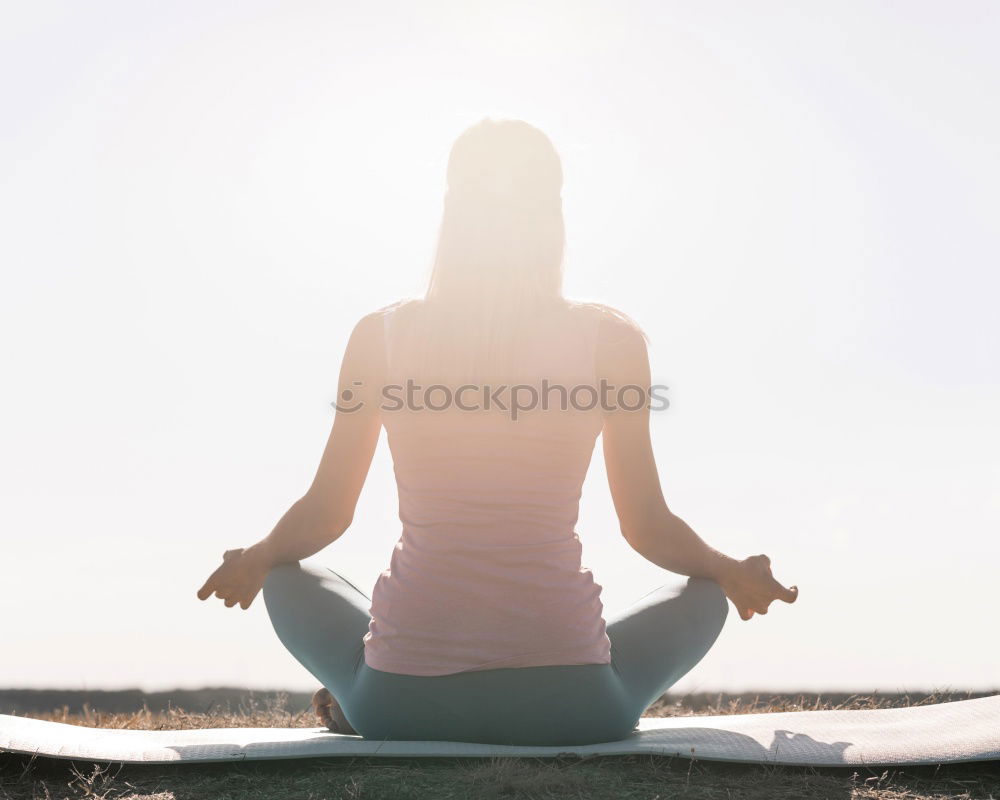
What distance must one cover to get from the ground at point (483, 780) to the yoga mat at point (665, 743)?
1.4 inches

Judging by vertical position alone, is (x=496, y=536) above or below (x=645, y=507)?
below

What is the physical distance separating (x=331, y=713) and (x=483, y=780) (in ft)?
2.84

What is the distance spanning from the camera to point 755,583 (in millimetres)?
3266

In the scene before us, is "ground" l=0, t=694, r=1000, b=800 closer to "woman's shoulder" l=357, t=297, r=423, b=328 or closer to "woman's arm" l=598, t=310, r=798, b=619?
"woman's arm" l=598, t=310, r=798, b=619

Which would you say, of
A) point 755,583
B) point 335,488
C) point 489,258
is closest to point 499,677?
point 335,488

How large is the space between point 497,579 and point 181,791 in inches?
42.1

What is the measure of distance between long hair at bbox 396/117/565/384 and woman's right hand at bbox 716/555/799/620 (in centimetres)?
102

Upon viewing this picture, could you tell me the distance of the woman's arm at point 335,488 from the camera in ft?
10.2

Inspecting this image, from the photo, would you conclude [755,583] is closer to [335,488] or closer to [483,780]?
[483,780]

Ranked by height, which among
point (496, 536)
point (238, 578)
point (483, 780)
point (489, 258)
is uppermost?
point (489, 258)

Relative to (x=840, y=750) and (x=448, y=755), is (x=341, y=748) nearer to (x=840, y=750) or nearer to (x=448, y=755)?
(x=448, y=755)

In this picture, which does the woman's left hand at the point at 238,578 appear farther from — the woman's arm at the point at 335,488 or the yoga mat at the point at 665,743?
the yoga mat at the point at 665,743

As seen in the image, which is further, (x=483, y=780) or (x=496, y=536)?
(x=496, y=536)

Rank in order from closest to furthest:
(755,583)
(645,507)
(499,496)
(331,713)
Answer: (499,496) < (645,507) < (755,583) < (331,713)
